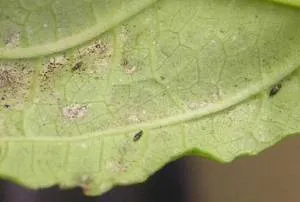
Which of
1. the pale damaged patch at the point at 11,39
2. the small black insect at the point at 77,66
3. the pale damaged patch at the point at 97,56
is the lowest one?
the small black insect at the point at 77,66

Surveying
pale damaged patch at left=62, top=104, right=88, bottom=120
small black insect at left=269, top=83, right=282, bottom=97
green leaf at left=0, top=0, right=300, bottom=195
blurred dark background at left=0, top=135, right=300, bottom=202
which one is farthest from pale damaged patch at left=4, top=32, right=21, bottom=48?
blurred dark background at left=0, top=135, right=300, bottom=202

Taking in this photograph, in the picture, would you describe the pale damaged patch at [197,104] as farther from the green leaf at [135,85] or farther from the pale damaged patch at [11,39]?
the pale damaged patch at [11,39]

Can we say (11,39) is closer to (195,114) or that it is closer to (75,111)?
(75,111)

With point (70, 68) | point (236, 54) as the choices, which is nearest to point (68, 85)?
point (70, 68)

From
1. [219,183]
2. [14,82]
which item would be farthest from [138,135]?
[219,183]

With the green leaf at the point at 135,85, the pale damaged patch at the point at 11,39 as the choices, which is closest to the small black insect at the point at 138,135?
the green leaf at the point at 135,85

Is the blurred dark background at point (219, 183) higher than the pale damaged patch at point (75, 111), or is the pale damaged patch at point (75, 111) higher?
the pale damaged patch at point (75, 111)
